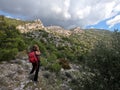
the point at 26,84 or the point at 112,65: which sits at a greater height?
the point at 112,65

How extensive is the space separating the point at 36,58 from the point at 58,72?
7.27m

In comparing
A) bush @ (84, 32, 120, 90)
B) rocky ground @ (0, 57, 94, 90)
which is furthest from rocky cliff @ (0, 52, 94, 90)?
bush @ (84, 32, 120, 90)

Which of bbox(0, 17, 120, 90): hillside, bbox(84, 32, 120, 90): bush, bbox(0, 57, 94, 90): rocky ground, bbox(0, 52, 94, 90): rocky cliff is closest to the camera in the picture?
bbox(84, 32, 120, 90): bush

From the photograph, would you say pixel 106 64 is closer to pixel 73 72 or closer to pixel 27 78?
pixel 27 78

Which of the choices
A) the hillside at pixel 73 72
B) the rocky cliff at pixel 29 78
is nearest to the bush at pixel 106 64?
the hillside at pixel 73 72

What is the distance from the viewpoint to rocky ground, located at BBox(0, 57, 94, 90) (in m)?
18.2

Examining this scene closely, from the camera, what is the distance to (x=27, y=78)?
64.3 ft

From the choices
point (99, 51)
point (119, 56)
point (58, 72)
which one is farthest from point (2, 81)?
point (119, 56)

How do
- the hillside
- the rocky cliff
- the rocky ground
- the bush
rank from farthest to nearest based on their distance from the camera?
the rocky ground → the rocky cliff → the hillside → the bush

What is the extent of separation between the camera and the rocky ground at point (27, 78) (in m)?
18.2

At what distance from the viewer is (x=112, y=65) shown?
1280 cm

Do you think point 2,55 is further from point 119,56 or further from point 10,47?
point 119,56

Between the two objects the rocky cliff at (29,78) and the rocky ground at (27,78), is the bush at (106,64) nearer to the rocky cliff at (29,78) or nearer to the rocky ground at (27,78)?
the rocky cliff at (29,78)

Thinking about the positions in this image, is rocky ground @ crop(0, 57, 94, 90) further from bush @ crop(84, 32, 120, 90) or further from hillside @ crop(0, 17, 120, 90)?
bush @ crop(84, 32, 120, 90)
